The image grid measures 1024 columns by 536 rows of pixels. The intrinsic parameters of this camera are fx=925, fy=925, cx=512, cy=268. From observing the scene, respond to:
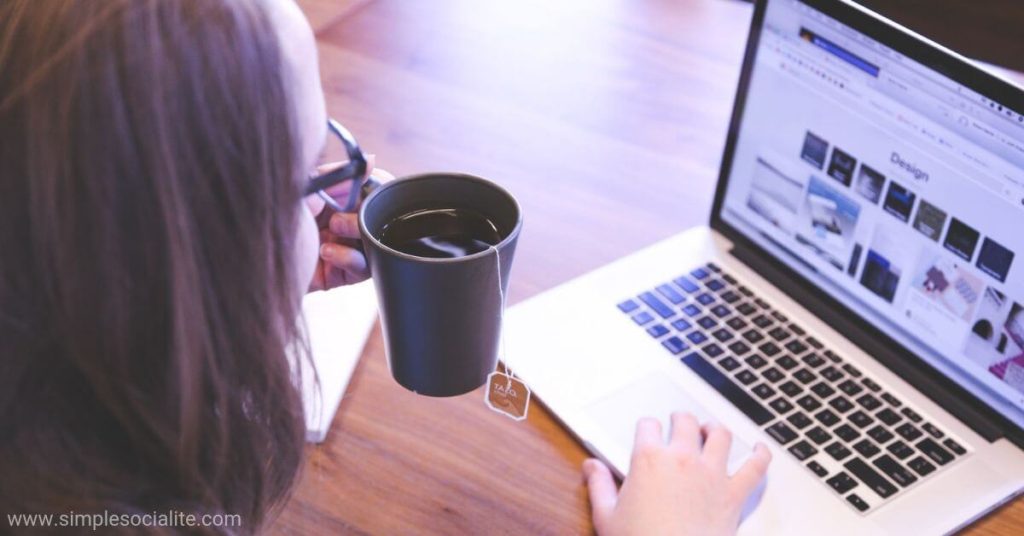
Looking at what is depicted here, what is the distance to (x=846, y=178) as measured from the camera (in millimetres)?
856

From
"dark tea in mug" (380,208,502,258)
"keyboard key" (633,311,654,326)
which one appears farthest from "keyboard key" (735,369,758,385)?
"dark tea in mug" (380,208,502,258)

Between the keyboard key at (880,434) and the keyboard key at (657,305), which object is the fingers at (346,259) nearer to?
the keyboard key at (657,305)

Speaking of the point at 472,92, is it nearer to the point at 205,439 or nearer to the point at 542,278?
the point at 542,278

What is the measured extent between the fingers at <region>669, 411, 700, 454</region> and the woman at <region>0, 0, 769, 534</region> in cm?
33

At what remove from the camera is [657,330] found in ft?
2.97

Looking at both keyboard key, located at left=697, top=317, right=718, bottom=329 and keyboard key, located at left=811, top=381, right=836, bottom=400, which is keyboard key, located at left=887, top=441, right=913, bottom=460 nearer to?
keyboard key, located at left=811, top=381, right=836, bottom=400

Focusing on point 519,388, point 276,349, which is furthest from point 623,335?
point 276,349

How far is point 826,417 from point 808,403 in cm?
2

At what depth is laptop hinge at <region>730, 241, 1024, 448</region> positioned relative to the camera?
80cm

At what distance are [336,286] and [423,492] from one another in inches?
9.1

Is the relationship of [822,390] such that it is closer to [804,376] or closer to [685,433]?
[804,376]

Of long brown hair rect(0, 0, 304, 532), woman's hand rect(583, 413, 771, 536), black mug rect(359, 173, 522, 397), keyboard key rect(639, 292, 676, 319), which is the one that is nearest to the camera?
long brown hair rect(0, 0, 304, 532)

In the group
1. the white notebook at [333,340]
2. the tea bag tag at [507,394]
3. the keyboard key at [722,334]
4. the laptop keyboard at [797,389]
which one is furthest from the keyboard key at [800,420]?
the white notebook at [333,340]

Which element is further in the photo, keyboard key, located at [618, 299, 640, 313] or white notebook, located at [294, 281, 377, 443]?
keyboard key, located at [618, 299, 640, 313]
